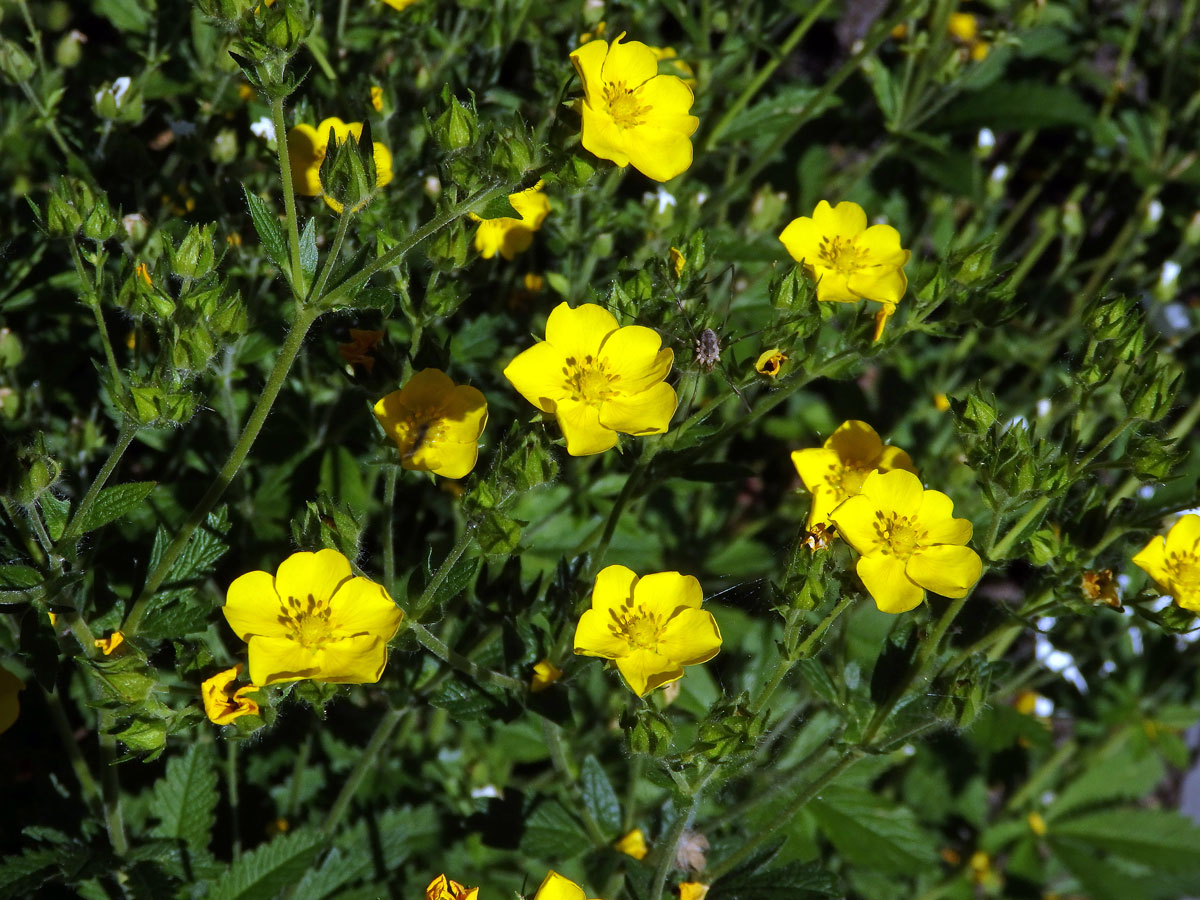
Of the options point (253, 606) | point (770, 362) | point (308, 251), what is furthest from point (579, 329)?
point (253, 606)

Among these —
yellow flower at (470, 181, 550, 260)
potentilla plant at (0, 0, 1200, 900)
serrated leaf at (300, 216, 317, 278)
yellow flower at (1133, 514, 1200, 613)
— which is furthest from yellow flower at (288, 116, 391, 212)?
yellow flower at (1133, 514, 1200, 613)

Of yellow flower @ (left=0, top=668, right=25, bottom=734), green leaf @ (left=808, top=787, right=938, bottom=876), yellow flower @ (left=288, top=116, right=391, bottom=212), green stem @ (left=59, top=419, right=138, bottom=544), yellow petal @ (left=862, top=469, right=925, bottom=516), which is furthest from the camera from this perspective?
green leaf @ (left=808, top=787, right=938, bottom=876)

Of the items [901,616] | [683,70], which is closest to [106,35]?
[683,70]

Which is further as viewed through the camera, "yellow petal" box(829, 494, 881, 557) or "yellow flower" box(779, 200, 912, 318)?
"yellow flower" box(779, 200, 912, 318)

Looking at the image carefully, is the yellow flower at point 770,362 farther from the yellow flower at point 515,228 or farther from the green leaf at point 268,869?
the green leaf at point 268,869

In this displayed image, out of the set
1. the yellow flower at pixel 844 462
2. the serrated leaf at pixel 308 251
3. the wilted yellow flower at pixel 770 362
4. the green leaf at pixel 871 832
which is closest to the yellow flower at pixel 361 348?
the serrated leaf at pixel 308 251

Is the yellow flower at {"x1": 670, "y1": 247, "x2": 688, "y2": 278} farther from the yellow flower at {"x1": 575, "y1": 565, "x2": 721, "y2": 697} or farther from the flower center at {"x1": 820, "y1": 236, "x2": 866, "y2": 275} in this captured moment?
the yellow flower at {"x1": 575, "y1": 565, "x2": 721, "y2": 697}
